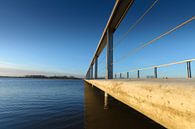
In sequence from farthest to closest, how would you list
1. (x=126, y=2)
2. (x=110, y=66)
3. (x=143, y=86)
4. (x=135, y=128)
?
(x=110, y=66) → (x=126, y=2) → (x=135, y=128) → (x=143, y=86)

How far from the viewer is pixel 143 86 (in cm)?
156

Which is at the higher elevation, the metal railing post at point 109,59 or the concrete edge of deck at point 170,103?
the metal railing post at point 109,59

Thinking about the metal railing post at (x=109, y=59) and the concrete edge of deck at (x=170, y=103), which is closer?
the concrete edge of deck at (x=170, y=103)

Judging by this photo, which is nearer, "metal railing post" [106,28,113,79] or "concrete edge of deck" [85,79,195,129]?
"concrete edge of deck" [85,79,195,129]

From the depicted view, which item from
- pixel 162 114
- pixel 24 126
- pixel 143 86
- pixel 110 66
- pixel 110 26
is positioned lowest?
pixel 24 126

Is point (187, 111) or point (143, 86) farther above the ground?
point (143, 86)

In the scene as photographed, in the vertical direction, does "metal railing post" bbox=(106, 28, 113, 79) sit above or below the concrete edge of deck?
above

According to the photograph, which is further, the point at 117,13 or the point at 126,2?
the point at 117,13

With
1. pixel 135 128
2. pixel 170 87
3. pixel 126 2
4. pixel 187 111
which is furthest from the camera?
pixel 126 2

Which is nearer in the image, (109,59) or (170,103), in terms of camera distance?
(170,103)

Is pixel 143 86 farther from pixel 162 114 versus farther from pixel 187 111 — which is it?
pixel 187 111

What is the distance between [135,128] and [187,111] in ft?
14.5

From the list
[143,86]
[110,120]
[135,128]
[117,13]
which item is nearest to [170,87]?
[143,86]

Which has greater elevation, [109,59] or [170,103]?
[109,59]
